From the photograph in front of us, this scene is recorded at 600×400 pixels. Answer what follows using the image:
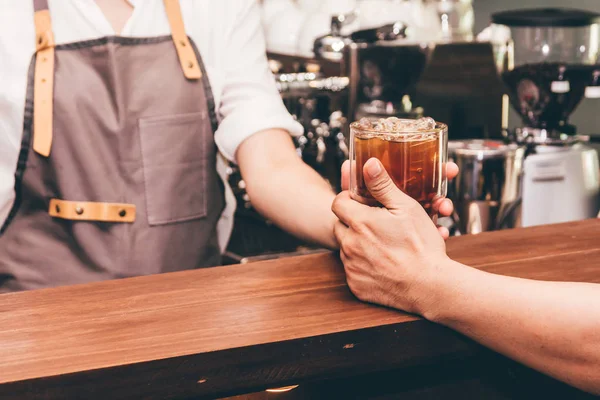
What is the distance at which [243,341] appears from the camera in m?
0.93

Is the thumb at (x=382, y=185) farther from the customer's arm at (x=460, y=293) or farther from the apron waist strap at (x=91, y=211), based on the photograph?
the apron waist strap at (x=91, y=211)

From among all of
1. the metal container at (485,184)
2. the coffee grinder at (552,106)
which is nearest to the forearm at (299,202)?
the metal container at (485,184)

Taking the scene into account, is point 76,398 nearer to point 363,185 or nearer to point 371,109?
point 363,185

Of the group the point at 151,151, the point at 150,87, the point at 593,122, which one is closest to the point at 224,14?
the point at 150,87

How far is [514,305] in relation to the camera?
0.96 m

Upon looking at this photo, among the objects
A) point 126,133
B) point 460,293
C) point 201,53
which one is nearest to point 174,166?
point 126,133

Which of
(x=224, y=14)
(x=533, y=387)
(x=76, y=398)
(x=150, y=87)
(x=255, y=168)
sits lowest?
(x=533, y=387)

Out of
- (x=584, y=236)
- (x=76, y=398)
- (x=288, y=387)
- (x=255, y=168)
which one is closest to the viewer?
(x=76, y=398)

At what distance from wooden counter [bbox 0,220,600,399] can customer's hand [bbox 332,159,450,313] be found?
0.09 ft

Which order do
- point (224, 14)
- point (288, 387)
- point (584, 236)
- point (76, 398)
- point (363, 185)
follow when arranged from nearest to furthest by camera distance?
point (76, 398) < point (288, 387) < point (363, 185) < point (584, 236) < point (224, 14)

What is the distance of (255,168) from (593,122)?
2.20m

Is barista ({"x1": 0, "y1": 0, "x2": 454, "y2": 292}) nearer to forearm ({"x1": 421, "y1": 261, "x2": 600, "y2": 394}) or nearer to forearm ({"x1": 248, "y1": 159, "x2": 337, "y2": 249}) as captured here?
forearm ({"x1": 248, "y1": 159, "x2": 337, "y2": 249})

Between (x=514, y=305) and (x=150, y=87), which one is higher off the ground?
(x=150, y=87)

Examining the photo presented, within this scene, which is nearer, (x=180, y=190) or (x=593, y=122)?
(x=180, y=190)
